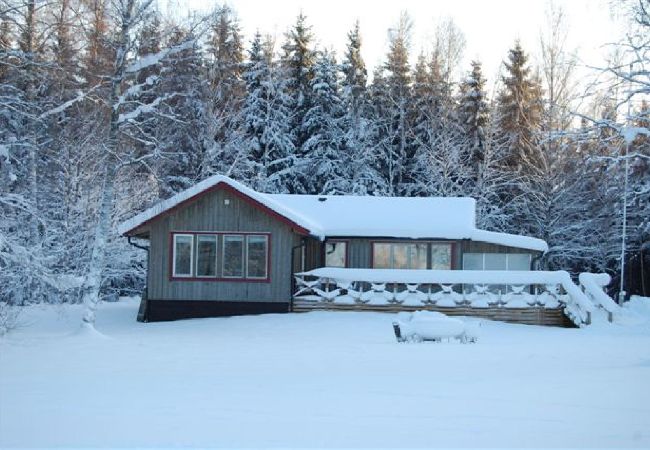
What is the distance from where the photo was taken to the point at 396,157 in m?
36.4

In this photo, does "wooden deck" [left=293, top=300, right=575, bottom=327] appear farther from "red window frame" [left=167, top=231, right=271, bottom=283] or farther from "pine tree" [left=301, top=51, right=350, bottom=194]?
"pine tree" [left=301, top=51, right=350, bottom=194]

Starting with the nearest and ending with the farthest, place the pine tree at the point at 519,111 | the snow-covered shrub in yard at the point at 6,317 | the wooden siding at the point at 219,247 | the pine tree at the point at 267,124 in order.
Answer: the snow-covered shrub in yard at the point at 6,317, the wooden siding at the point at 219,247, the pine tree at the point at 519,111, the pine tree at the point at 267,124

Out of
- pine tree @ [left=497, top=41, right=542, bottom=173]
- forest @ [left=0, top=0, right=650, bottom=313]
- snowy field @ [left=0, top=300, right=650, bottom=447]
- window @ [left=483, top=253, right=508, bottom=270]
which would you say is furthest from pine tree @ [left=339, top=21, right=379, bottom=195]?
snowy field @ [left=0, top=300, right=650, bottom=447]

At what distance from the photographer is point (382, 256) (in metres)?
22.8

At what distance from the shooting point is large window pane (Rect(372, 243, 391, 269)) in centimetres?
2281

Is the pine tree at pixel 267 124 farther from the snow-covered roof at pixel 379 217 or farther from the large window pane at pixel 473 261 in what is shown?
the large window pane at pixel 473 261

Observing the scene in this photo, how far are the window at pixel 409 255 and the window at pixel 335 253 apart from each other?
1.01 meters

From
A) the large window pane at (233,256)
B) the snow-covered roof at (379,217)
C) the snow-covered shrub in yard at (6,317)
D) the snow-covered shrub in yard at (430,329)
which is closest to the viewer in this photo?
the snow-covered shrub in yard at (6,317)

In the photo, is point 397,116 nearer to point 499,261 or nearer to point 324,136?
point 324,136

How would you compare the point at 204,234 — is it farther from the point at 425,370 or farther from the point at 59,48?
the point at 425,370

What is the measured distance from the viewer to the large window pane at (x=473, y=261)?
23.0 meters

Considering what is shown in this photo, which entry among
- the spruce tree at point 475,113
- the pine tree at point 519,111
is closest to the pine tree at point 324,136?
the spruce tree at point 475,113

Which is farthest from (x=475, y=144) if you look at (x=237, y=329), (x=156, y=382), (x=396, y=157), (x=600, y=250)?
(x=156, y=382)

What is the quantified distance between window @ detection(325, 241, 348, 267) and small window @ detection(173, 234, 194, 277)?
464 centimetres
